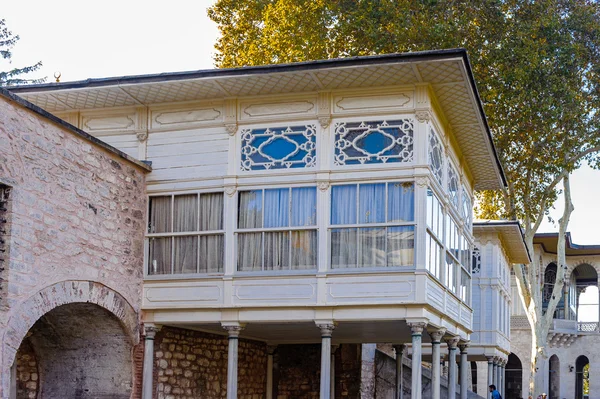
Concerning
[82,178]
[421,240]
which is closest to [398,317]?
[421,240]

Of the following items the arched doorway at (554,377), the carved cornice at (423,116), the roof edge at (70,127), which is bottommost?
the arched doorway at (554,377)

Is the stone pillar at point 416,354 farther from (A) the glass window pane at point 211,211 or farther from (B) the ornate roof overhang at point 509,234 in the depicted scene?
(B) the ornate roof overhang at point 509,234

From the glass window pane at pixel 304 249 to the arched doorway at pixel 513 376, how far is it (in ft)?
104

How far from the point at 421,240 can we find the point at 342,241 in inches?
50.8

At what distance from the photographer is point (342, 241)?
15.4 m

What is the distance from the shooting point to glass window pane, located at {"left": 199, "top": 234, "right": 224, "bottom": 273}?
15.8m

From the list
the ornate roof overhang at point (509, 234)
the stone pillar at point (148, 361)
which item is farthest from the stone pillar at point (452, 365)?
the ornate roof overhang at point (509, 234)

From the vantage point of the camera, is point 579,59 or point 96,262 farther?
point 579,59

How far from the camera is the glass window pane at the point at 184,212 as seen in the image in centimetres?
1612

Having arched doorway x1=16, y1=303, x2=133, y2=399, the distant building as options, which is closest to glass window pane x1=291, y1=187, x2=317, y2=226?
the distant building

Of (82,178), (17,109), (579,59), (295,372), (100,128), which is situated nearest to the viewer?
(17,109)

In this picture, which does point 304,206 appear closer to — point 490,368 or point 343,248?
point 343,248

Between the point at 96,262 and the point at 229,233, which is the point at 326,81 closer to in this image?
the point at 229,233

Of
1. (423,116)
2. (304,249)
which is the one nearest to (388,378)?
(304,249)
